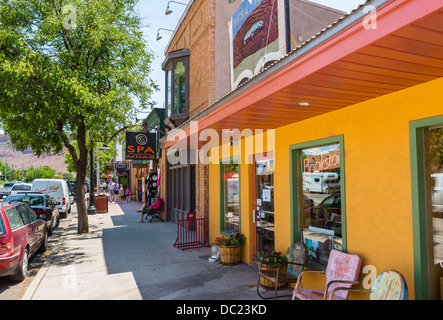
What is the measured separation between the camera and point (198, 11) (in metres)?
11.7

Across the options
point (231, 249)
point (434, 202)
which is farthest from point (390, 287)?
point (231, 249)

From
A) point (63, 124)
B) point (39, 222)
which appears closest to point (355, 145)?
point (39, 222)

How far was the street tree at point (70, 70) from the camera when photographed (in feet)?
30.8

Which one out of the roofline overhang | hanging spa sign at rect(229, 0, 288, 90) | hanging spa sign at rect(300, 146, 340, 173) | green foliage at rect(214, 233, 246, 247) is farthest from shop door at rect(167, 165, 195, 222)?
the roofline overhang

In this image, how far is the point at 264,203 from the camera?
7.25 meters

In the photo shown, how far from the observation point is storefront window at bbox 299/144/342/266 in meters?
5.15

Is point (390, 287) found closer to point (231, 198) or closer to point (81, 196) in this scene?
point (231, 198)

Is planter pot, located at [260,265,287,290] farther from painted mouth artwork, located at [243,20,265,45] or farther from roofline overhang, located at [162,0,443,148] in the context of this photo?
painted mouth artwork, located at [243,20,265,45]

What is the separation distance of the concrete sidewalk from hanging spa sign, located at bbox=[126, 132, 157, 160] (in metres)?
3.44

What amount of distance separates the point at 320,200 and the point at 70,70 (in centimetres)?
839

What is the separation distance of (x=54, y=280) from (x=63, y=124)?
6.58 metres

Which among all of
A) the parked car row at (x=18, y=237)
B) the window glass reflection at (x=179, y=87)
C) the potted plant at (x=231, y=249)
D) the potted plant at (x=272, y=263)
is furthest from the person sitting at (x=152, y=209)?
the potted plant at (x=272, y=263)
